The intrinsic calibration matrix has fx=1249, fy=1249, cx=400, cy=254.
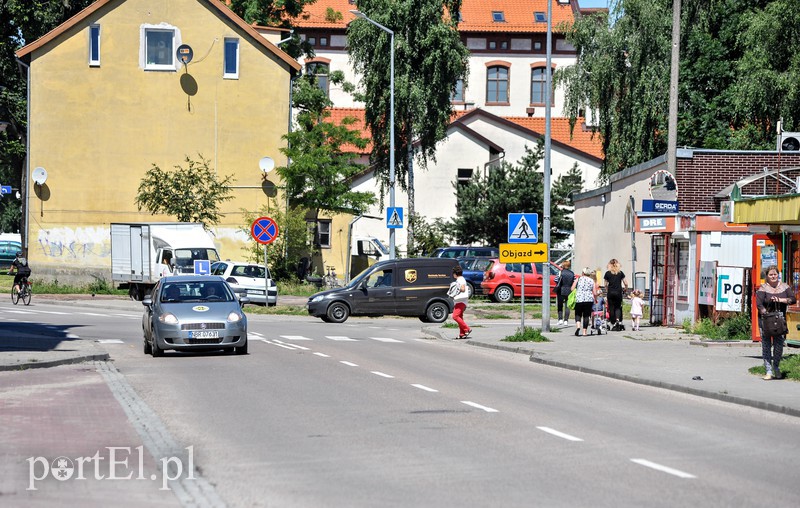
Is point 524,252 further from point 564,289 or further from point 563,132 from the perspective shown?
point 563,132

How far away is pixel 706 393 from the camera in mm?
16422

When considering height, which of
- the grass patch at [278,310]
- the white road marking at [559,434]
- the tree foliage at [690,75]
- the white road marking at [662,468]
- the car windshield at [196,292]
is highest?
the tree foliage at [690,75]

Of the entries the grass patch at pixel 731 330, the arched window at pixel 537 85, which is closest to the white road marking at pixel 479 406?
the grass patch at pixel 731 330

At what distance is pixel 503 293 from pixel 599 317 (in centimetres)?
1690

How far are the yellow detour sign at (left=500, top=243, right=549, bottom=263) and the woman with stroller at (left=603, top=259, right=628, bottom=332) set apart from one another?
324cm

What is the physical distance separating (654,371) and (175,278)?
30.6 ft

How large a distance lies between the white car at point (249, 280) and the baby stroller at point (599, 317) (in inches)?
533

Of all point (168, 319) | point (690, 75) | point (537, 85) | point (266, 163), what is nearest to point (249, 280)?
point (266, 163)

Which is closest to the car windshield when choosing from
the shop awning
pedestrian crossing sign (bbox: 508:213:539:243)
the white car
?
pedestrian crossing sign (bbox: 508:213:539:243)

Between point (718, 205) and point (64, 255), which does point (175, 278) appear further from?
point (64, 255)

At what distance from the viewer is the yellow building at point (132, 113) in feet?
179

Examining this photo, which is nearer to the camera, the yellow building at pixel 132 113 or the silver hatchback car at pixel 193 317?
the silver hatchback car at pixel 193 317

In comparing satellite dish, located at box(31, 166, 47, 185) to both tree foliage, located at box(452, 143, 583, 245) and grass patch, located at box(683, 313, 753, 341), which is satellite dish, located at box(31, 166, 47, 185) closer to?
tree foliage, located at box(452, 143, 583, 245)

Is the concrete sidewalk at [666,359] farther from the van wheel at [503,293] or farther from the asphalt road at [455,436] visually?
the van wheel at [503,293]
